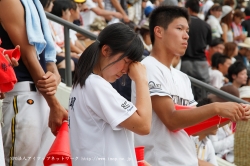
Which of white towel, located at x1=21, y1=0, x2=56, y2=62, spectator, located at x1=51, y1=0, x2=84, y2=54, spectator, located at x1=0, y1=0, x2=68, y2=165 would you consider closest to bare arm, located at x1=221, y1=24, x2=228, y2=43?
spectator, located at x1=51, y1=0, x2=84, y2=54

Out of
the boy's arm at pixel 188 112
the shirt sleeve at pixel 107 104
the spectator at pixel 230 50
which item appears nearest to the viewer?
the shirt sleeve at pixel 107 104

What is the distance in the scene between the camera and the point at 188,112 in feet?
13.2

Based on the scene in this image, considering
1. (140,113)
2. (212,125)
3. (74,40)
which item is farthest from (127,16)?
(140,113)

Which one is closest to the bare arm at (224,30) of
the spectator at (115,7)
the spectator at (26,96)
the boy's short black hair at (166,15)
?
the spectator at (115,7)

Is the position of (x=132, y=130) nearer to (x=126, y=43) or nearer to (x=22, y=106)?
(x=126, y=43)

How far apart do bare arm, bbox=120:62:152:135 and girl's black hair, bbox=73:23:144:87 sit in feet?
0.26

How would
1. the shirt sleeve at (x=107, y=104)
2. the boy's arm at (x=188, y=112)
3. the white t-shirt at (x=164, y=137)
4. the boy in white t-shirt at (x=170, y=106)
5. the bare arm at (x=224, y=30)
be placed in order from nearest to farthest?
the shirt sleeve at (x=107, y=104) → the boy's arm at (x=188, y=112) → the boy in white t-shirt at (x=170, y=106) → the white t-shirt at (x=164, y=137) → the bare arm at (x=224, y=30)

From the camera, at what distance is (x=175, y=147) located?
413 cm

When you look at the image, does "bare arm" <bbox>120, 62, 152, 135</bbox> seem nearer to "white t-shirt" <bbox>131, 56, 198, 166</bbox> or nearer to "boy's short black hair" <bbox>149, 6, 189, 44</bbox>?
"white t-shirt" <bbox>131, 56, 198, 166</bbox>

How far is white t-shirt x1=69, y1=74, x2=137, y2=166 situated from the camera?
10.7 feet

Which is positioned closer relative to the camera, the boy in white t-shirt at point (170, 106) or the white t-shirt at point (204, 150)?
the boy in white t-shirt at point (170, 106)

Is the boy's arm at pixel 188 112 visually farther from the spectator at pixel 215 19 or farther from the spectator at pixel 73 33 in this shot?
the spectator at pixel 215 19

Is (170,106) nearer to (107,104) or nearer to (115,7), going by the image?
(107,104)

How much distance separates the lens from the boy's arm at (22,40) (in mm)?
3896
